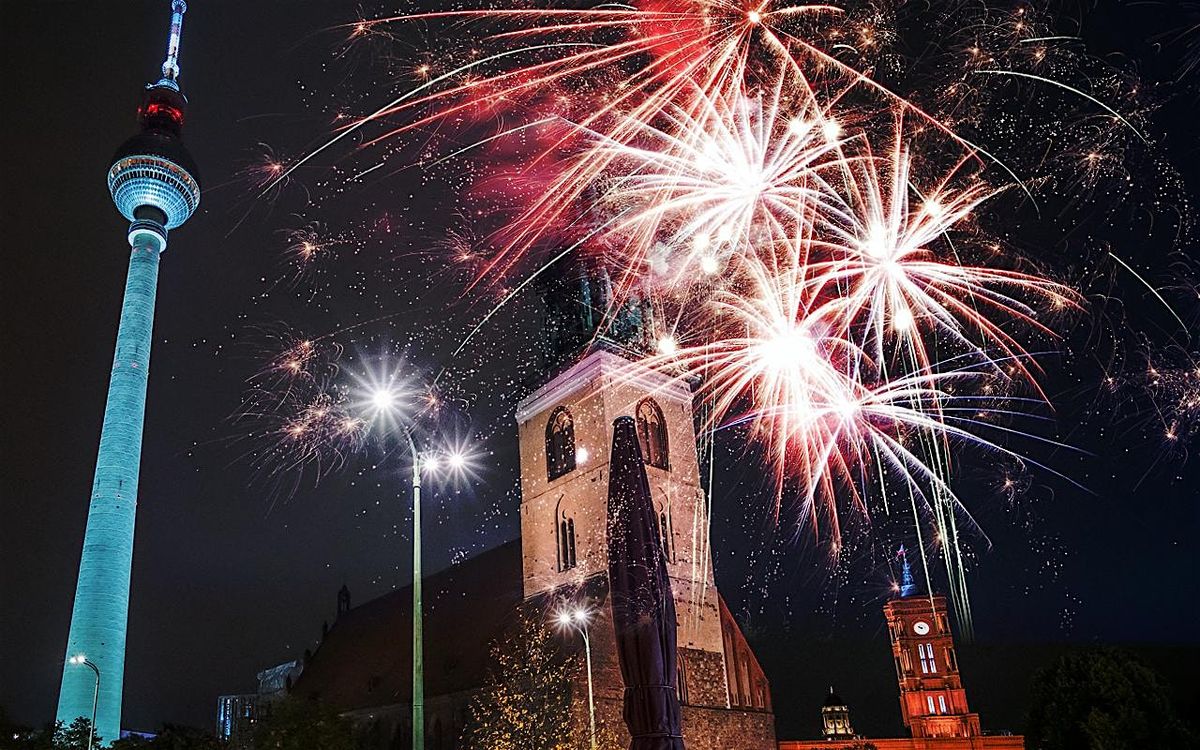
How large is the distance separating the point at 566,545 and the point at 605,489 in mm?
3394

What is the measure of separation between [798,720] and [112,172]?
2988 inches

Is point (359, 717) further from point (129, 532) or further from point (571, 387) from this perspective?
point (129, 532)

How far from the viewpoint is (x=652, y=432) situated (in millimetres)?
34500

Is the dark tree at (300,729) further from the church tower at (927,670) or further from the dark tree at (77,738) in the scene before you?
the church tower at (927,670)

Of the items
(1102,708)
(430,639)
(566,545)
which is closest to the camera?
(1102,708)

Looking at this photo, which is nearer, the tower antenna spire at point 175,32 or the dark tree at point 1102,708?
the dark tree at point 1102,708

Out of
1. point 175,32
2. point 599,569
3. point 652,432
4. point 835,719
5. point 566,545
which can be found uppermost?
point 175,32

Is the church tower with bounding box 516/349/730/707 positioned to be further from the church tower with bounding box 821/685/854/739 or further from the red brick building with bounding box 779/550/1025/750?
the church tower with bounding box 821/685/854/739

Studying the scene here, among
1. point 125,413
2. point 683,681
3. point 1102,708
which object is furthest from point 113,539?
point 1102,708

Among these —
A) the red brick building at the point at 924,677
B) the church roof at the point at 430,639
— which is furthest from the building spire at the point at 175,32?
the red brick building at the point at 924,677

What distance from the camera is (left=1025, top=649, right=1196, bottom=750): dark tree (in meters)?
24.0

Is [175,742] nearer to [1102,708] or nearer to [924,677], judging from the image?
[1102,708]

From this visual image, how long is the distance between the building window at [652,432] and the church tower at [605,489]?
0.13ft

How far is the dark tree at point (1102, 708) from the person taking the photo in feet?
78.7
